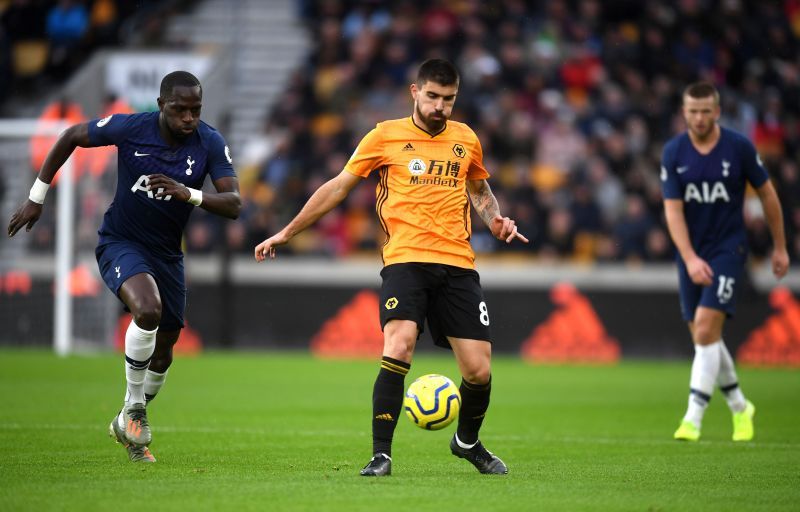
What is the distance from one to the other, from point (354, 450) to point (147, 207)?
213cm

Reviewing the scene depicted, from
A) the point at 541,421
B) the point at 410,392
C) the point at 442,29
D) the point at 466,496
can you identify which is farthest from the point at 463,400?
the point at 442,29

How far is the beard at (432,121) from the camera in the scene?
7562 mm

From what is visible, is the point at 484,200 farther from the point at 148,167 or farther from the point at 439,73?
the point at 148,167

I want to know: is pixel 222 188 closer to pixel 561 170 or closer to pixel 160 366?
pixel 160 366

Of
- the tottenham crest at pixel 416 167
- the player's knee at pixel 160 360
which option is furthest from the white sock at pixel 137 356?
the tottenham crest at pixel 416 167

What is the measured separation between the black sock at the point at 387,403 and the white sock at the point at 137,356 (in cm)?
154

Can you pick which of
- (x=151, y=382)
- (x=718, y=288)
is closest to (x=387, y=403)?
(x=151, y=382)

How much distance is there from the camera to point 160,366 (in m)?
8.85

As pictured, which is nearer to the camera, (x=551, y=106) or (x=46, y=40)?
(x=551, y=106)

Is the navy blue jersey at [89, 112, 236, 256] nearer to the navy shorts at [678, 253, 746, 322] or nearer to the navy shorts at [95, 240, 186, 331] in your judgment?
the navy shorts at [95, 240, 186, 331]

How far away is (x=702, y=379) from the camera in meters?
10.1

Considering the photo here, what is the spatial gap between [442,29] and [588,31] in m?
2.86

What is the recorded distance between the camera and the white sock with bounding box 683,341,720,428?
10.1m

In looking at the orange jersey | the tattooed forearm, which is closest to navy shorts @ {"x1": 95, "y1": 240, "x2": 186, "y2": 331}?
the orange jersey
